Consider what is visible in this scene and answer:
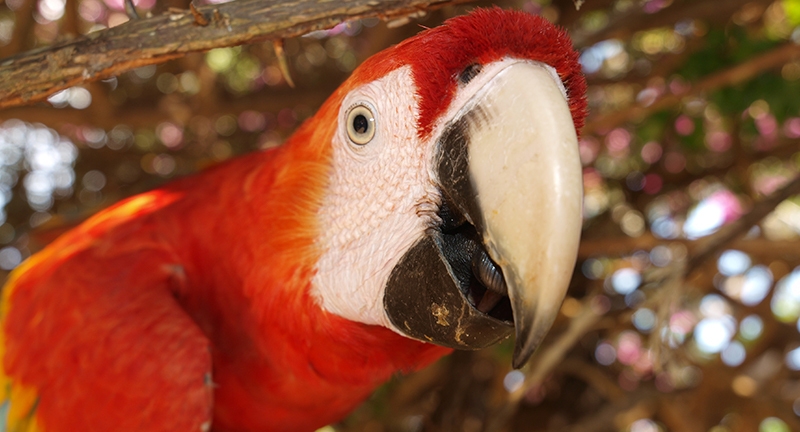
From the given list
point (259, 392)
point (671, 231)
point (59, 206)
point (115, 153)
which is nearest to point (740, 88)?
point (671, 231)

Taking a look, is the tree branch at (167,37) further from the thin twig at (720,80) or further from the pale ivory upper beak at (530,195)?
the thin twig at (720,80)

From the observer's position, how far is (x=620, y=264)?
89.8 inches

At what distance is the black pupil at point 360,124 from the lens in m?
0.88

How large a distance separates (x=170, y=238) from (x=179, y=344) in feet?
1.04

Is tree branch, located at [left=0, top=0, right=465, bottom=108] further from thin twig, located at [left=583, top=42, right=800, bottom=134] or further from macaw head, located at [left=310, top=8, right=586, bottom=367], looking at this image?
thin twig, located at [left=583, top=42, right=800, bottom=134]

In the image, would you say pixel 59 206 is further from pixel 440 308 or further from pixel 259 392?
pixel 440 308

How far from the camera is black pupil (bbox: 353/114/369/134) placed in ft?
2.89

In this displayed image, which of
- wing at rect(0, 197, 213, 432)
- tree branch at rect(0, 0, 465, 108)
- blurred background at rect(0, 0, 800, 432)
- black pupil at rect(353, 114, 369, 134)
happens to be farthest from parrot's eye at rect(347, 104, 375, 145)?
blurred background at rect(0, 0, 800, 432)

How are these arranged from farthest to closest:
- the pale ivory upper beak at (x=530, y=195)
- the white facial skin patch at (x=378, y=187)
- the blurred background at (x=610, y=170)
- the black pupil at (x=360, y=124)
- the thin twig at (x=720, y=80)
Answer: the blurred background at (x=610, y=170) < the thin twig at (x=720, y=80) < the black pupil at (x=360, y=124) < the white facial skin patch at (x=378, y=187) < the pale ivory upper beak at (x=530, y=195)

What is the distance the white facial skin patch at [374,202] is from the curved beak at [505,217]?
4 cm

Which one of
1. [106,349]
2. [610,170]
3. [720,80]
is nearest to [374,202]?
[106,349]

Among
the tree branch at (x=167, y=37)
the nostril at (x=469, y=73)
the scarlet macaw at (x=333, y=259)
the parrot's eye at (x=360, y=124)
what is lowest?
the scarlet macaw at (x=333, y=259)

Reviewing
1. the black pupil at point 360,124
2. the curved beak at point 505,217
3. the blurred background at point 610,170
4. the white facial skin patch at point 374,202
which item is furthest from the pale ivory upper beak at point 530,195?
the blurred background at point 610,170

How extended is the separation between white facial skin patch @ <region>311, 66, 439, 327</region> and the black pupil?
0.02 metres
